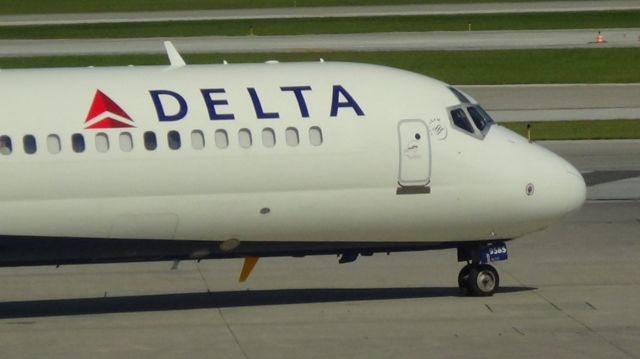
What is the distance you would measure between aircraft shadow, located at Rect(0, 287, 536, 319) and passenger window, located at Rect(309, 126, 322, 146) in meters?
2.40

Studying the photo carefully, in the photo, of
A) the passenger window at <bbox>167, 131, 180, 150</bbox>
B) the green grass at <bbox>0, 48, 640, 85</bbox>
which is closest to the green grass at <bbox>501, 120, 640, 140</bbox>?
the green grass at <bbox>0, 48, 640, 85</bbox>

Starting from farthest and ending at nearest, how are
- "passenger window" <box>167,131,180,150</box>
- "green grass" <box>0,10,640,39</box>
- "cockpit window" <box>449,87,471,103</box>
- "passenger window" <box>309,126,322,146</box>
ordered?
"green grass" <box>0,10,640,39</box> < "cockpit window" <box>449,87,471,103</box> < "passenger window" <box>309,126,322,146</box> < "passenger window" <box>167,131,180,150</box>

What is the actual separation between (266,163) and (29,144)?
9.84 feet

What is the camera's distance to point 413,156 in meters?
20.4

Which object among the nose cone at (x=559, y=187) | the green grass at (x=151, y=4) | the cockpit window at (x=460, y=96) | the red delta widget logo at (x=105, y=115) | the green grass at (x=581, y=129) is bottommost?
the green grass at (x=151, y=4)

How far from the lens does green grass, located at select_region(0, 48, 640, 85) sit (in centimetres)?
5197

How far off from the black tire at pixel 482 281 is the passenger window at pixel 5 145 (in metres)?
6.46

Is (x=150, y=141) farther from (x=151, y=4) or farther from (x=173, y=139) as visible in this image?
(x=151, y=4)

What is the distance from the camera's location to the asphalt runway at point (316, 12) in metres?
75.9

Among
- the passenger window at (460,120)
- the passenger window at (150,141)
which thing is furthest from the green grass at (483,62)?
the passenger window at (150,141)

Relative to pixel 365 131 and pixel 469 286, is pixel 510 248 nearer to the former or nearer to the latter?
pixel 469 286

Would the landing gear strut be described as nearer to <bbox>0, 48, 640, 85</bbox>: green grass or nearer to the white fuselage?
the white fuselage

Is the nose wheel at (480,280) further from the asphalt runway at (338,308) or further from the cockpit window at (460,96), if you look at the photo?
the cockpit window at (460,96)

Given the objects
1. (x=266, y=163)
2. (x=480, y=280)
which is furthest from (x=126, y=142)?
(x=480, y=280)
